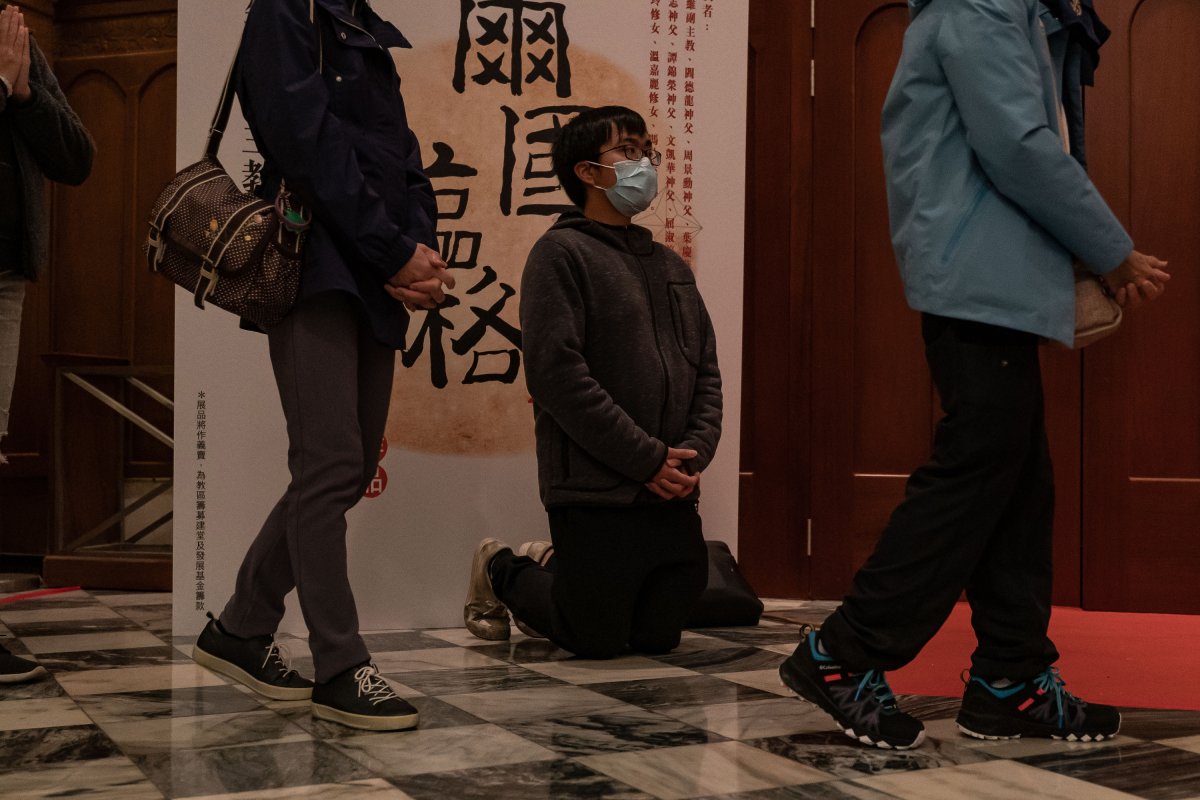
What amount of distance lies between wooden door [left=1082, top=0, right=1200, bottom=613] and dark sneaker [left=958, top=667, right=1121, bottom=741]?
5.22ft

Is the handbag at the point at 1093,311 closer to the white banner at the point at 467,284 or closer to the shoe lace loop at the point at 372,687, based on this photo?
the shoe lace loop at the point at 372,687

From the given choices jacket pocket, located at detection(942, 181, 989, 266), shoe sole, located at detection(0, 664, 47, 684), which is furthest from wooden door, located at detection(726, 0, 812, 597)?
shoe sole, located at detection(0, 664, 47, 684)

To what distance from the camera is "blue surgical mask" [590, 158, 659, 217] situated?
2469 mm

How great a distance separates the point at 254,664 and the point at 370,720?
1.24ft

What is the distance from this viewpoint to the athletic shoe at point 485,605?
8.63 ft

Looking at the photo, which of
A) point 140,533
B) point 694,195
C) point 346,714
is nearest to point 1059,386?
point 694,195

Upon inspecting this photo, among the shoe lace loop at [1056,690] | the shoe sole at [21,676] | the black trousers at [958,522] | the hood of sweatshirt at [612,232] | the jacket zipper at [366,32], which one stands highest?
the jacket zipper at [366,32]

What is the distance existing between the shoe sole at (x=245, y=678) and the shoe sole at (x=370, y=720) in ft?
0.67

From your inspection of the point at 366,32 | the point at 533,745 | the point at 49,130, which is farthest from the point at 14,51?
the point at 533,745

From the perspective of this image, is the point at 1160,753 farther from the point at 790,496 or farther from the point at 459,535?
the point at 790,496

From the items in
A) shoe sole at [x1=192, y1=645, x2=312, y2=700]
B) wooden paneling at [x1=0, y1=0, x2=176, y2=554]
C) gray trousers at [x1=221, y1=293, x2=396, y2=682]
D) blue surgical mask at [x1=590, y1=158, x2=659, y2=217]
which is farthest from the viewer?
wooden paneling at [x1=0, y1=0, x2=176, y2=554]

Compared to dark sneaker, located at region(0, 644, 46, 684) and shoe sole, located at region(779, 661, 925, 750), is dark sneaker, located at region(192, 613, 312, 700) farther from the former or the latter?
shoe sole, located at region(779, 661, 925, 750)

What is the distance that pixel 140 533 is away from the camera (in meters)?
4.27

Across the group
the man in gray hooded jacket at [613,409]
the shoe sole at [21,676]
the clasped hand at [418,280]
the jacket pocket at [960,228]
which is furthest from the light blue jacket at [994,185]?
the shoe sole at [21,676]
